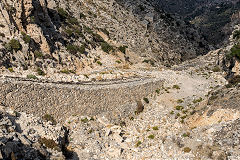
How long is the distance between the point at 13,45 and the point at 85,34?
64.5 feet

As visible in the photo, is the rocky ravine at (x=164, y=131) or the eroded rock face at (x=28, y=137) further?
the rocky ravine at (x=164, y=131)

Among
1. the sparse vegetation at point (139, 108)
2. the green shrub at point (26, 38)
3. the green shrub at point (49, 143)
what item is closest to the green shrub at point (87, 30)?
the green shrub at point (26, 38)

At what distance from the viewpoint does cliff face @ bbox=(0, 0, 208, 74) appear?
34.4 m

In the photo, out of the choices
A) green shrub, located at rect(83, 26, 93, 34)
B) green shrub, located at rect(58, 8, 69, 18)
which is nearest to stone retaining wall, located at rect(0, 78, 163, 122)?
green shrub, located at rect(83, 26, 93, 34)

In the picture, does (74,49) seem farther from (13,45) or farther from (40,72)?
(13,45)

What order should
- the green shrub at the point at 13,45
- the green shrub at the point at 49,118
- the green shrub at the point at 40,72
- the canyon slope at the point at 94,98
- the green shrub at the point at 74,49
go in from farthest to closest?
1. the green shrub at the point at 74,49
2. the green shrub at the point at 40,72
3. the green shrub at the point at 13,45
4. the green shrub at the point at 49,118
5. the canyon slope at the point at 94,98

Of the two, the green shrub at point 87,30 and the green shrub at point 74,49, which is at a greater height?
the green shrub at point 87,30

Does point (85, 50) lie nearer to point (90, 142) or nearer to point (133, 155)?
point (90, 142)

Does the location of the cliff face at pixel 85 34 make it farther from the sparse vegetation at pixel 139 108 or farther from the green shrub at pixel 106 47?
the sparse vegetation at pixel 139 108

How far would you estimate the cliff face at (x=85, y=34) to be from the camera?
34.4m

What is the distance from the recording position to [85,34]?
50562 millimetres

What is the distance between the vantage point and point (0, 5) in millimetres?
33969

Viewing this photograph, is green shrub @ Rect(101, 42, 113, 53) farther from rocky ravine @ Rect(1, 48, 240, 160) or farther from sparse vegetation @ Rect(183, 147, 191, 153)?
sparse vegetation @ Rect(183, 147, 191, 153)

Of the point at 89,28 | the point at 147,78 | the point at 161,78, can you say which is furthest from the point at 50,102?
the point at 89,28
